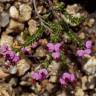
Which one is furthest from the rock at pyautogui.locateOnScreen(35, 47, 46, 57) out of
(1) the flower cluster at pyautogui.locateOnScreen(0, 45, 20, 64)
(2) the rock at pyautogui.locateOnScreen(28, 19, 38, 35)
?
(1) the flower cluster at pyautogui.locateOnScreen(0, 45, 20, 64)

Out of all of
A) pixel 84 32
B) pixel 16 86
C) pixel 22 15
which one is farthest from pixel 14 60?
pixel 84 32

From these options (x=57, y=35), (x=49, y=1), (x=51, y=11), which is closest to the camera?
(x=57, y=35)

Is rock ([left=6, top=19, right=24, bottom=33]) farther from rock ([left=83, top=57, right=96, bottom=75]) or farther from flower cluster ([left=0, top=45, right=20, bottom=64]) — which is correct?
rock ([left=83, top=57, right=96, bottom=75])

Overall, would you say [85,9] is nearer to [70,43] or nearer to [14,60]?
[70,43]

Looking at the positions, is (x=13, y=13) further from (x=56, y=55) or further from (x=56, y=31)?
(x=56, y=55)

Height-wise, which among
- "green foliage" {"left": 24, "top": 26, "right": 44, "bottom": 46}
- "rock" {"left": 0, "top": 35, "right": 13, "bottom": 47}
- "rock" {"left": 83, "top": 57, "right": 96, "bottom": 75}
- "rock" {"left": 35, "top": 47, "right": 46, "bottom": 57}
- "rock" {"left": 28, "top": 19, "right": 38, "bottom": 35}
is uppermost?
"green foliage" {"left": 24, "top": 26, "right": 44, "bottom": 46}

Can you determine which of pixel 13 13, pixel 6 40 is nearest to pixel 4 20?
pixel 13 13

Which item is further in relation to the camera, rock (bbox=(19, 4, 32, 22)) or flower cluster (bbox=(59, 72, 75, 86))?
rock (bbox=(19, 4, 32, 22))

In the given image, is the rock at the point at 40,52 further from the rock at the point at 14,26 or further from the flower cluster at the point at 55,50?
the flower cluster at the point at 55,50
